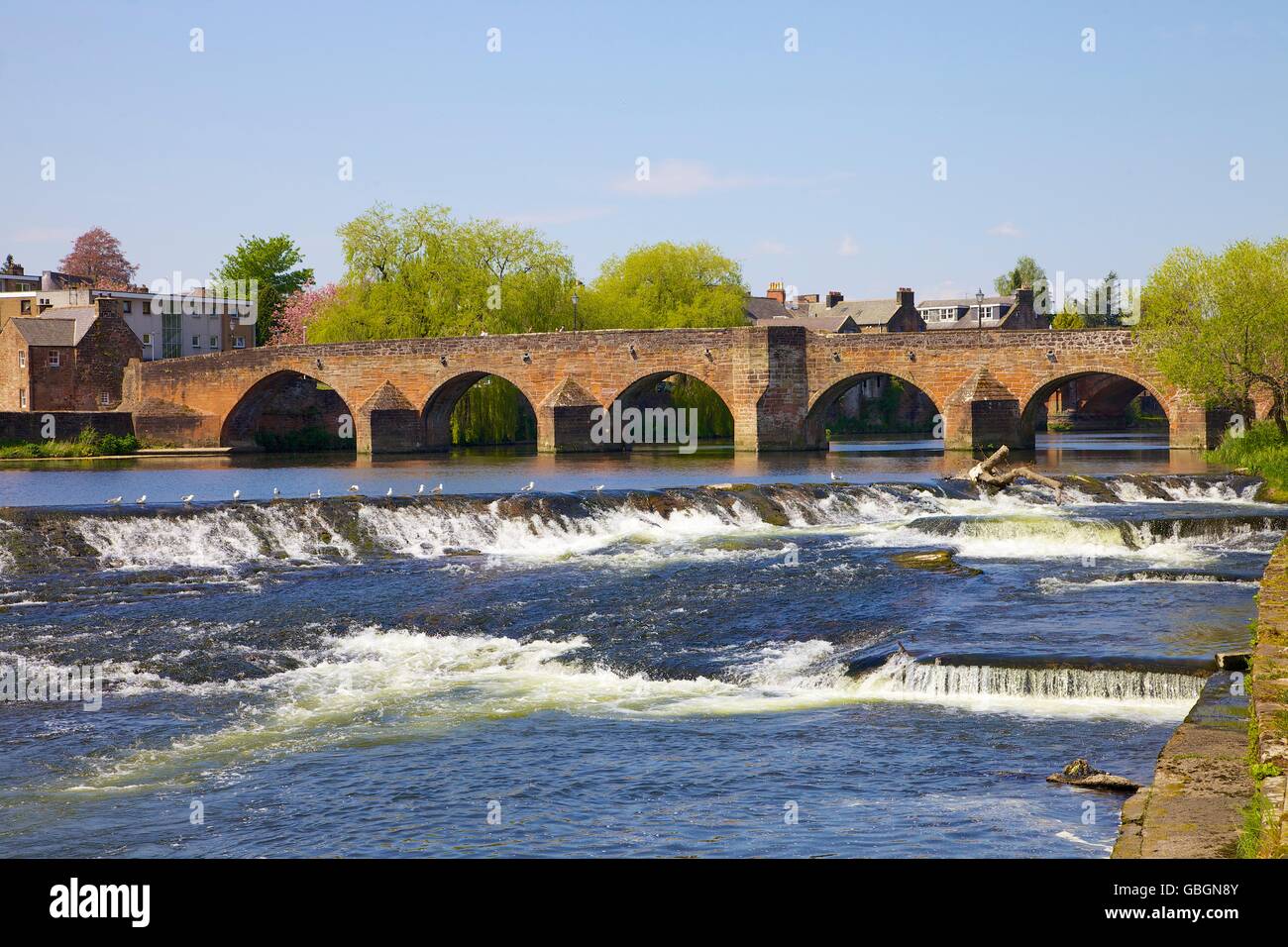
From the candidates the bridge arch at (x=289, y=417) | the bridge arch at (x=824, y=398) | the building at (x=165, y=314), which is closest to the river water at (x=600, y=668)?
the bridge arch at (x=824, y=398)

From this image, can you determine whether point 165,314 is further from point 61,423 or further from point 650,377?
point 650,377

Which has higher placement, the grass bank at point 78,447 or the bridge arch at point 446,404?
the bridge arch at point 446,404

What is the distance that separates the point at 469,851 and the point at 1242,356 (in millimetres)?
35872

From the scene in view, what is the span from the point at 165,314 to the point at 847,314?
47.7 m

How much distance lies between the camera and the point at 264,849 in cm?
880

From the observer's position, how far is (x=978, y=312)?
10475 centimetres

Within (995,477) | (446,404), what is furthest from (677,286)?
(995,477)

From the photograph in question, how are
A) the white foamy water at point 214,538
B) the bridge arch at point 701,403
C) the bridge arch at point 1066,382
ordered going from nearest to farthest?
the white foamy water at point 214,538 < the bridge arch at point 1066,382 < the bridge arch at point 701,403

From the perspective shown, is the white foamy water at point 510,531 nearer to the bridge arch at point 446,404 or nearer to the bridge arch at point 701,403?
the bridge arch at point 446,404

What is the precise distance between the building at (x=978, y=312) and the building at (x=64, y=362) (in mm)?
57302

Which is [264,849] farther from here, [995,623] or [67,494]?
[67,494]

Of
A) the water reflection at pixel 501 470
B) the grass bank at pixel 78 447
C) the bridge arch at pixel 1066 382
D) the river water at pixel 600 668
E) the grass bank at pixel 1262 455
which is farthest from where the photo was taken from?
the grass bank at pixel 78 447

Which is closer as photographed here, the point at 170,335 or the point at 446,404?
the point at 446,404

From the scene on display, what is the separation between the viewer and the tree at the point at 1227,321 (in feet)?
126
